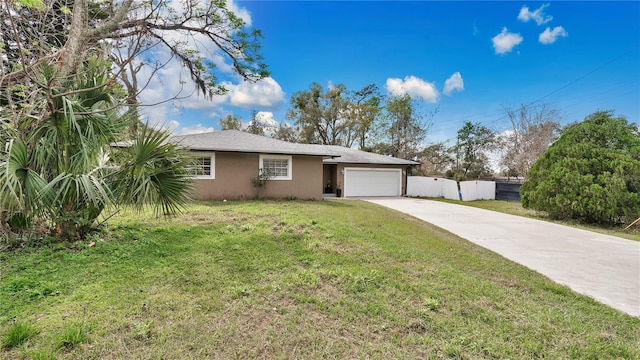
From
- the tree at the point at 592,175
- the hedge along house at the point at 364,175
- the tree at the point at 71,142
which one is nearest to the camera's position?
the tree at the point at 71,142

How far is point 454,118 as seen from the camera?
27.6 m

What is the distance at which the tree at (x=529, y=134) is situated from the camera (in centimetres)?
2062

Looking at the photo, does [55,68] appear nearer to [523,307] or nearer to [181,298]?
[181,298]

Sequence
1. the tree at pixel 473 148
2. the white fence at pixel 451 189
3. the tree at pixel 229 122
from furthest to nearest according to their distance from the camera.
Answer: the tree at pixel 229 122 < the tree at pixel 473 148 < the white fence at pixel 451 189

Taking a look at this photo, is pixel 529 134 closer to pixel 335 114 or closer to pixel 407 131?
pixel 407 131

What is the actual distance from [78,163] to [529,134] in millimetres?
26482

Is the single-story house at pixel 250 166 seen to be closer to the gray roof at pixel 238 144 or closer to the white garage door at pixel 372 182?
the gray roof at pixel 238 144

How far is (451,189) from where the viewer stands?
730 inches

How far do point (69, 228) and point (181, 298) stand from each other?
3.28 meters

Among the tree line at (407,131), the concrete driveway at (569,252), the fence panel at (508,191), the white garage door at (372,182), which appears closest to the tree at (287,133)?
the tree line at (407,131)

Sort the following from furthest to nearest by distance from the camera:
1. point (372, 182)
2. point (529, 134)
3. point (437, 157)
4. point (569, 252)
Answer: point (437, 157), point (529, 134), point (372, 182), point (569, 252)

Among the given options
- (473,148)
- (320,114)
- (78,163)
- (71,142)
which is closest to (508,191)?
(473,148)

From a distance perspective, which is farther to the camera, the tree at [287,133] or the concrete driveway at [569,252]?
the tree at [287,133]

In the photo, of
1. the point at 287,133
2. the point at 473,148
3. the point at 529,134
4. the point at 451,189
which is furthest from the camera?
the point at 287,133
